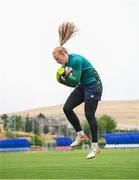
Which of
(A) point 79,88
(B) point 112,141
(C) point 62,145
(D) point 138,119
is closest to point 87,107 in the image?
(A) point 79,88

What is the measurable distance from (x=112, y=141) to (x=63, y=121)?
13.1 metres

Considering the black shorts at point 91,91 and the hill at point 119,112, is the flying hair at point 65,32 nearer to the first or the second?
the black shorts at point 91,91

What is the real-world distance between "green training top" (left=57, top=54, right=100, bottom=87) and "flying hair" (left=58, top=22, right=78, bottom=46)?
0.99 feet

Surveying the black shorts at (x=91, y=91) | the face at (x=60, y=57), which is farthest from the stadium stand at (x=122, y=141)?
the face at (x=60, y=57)

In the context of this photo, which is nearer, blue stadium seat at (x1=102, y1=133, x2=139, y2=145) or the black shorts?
the black shorts

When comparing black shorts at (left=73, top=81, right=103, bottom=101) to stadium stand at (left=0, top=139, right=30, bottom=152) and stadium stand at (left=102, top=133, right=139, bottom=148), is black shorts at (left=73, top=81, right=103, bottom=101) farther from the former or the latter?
stadium stand at (left=0, top=139, right=30, bottom=152)

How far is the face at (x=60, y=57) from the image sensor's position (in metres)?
10.9

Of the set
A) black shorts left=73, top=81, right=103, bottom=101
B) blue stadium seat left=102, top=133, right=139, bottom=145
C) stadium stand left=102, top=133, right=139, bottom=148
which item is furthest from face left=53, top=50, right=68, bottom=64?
blue stadium seat left=102, top=133, right=139, bottom=145

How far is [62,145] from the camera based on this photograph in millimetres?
48281

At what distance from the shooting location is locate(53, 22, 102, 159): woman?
10820 mm

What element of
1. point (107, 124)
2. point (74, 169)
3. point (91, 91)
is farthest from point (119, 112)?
point (91, 91)

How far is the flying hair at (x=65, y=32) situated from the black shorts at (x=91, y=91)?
35.2 inches

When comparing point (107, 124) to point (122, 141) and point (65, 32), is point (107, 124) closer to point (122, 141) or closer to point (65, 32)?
point (122, 141)

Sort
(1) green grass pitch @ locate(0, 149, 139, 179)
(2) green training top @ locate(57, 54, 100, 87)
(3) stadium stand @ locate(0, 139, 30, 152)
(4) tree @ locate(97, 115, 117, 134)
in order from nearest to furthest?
(2) green training top @ locate(57, 54, 100, 87)
(1) green grass pitch @ locate(0, 149, 139, 179)
(3) stadium stand @ locate(0, 139, 30, 152)
(4) tree @ locate(97, 115, 117, 134)
